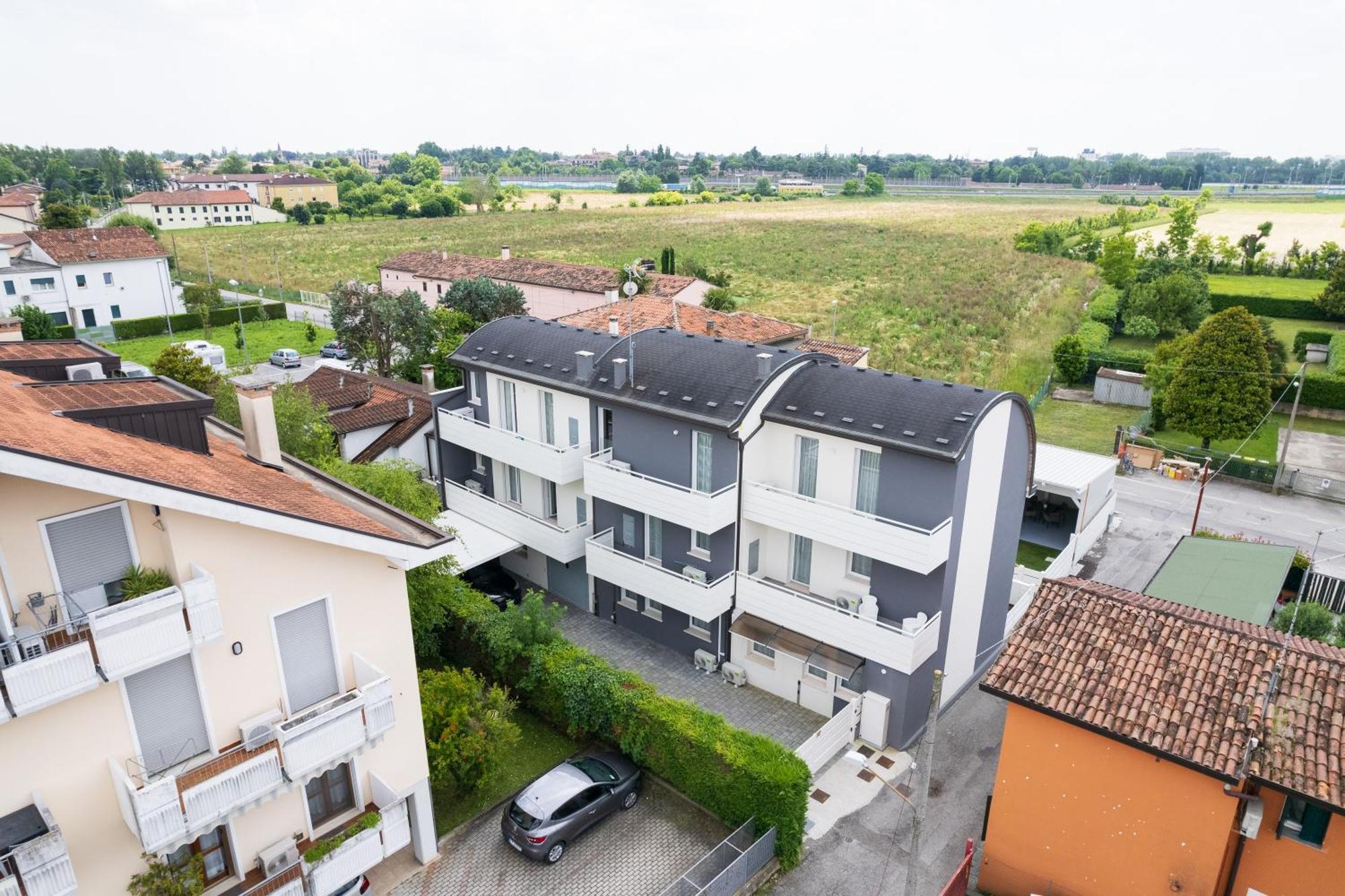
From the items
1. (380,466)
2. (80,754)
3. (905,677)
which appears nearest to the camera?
(80,754)

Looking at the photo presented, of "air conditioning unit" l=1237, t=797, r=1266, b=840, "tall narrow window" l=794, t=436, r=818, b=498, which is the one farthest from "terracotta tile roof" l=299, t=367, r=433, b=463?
"air conditioning unit" l=1237, t=797, r=1266, b=840

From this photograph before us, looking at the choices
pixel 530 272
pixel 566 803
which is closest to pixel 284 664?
pixel 566 803

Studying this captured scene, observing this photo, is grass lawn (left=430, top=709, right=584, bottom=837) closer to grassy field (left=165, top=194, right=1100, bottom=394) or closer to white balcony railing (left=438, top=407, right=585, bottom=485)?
white balcony railing (left=438, top=407, right=585, bottom=485)

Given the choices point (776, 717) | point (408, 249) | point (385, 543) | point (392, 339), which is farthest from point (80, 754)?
point (408, 249)

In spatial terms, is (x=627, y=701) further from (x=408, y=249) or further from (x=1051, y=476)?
(x=408, y=249)

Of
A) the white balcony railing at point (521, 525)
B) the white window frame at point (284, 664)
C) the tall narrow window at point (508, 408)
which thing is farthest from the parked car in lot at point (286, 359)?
the white window frame at point (284, 664)

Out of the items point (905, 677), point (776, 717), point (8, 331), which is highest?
point (8, 331)

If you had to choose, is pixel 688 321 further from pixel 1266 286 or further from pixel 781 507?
pixel 1266 286
